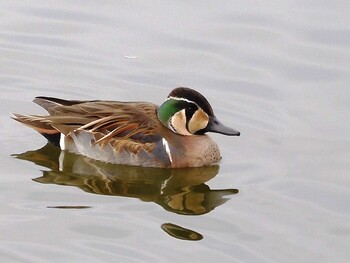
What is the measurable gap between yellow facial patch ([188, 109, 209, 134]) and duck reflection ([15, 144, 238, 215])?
18.3 inches

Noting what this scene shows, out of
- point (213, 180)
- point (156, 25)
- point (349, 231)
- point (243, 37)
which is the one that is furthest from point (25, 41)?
point (349, 231)

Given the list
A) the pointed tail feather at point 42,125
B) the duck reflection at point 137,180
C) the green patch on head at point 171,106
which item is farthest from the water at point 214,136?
the green patch on head at point 171,106

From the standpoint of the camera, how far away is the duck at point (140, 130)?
12.6 m

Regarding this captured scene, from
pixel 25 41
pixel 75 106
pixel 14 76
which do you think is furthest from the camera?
pixel 25 41

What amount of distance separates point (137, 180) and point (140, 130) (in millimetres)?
721

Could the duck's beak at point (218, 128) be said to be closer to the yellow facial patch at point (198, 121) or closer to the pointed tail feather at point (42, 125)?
the yellow facial patch at point (198, 121)

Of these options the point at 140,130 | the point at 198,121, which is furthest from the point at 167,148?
the point at 198,121

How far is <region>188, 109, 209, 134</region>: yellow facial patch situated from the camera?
502 inches

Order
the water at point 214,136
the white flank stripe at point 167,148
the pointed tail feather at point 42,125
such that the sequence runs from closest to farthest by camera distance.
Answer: the water at point 214,136 → the white flank stripe at point 167,148 → the pointed tail feather at point 42,125

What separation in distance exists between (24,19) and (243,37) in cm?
291

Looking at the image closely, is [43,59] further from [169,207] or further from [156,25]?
[169,207]

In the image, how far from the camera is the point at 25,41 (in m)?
15.5

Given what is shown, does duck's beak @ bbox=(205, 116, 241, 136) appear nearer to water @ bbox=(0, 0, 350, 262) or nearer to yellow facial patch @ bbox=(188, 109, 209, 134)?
yellow facial patch @ bbox=(188, 109, 209, 134)

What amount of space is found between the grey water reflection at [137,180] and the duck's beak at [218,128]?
37 centimetres
